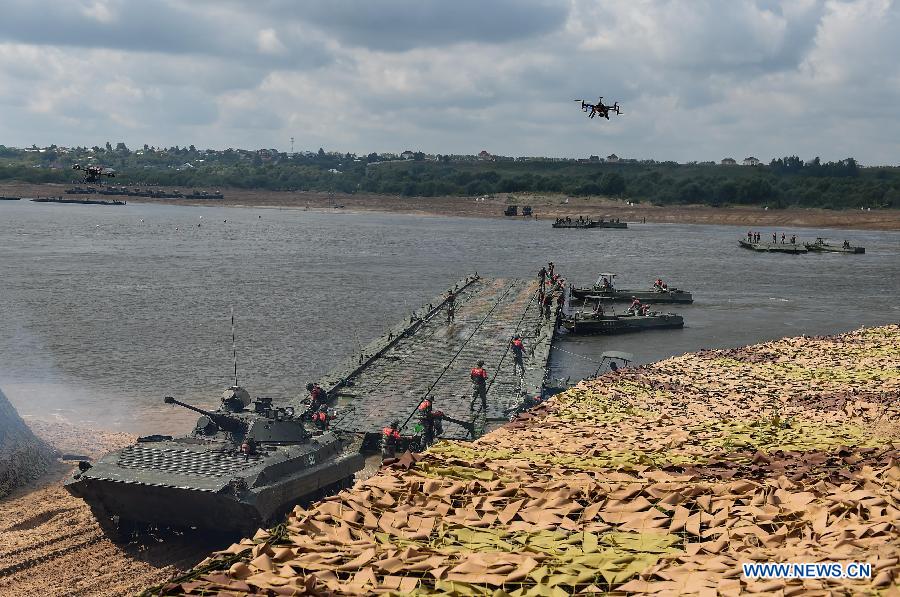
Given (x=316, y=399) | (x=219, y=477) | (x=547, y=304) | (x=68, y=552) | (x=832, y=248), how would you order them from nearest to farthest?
(x=219, y=477) < (x=68, y=552) < (x=316, y=399) < (x=547, y=304) < (x=832, y=248)

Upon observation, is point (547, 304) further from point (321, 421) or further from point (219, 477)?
point (219, 477)

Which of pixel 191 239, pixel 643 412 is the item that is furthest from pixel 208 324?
pixel 191 239

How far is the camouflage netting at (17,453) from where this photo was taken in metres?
22.2

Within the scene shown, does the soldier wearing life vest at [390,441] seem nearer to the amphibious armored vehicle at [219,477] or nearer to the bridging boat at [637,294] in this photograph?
the amphibious armored vehicle at [219,477]

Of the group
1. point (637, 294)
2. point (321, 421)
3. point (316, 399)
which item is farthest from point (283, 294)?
point (321, 421)

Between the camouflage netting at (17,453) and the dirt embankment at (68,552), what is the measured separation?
1.33 feet

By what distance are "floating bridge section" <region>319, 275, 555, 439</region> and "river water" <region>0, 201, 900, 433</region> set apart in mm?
2670

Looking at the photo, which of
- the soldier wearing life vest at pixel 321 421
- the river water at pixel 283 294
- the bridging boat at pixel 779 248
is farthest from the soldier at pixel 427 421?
the bridging boat at pixel 779 248

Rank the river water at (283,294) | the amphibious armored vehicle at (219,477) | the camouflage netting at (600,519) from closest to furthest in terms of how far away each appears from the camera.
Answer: the camouflage netting at (600,519)
the amphibious armored vehicle at (219,477)
the river water at (283,294)

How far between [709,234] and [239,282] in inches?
2986

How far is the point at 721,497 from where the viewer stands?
1310 cm

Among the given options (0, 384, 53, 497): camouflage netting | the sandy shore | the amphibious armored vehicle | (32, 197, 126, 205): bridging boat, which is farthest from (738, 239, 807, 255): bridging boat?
(32, 197, 126, 205): bridging boat

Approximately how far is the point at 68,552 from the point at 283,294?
1746 inches

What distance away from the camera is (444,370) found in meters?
32.9
